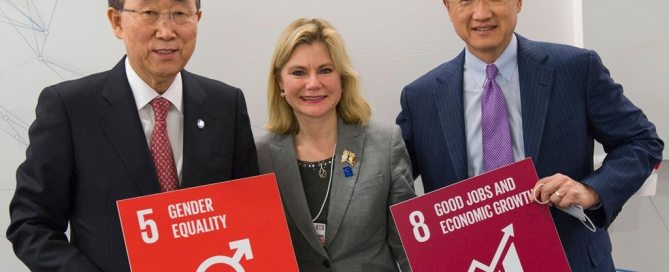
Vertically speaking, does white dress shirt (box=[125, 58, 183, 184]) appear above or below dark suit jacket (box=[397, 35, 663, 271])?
above

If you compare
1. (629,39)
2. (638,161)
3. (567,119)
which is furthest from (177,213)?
(629,39)

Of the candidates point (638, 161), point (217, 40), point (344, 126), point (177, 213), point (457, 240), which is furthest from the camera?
point (217, 40)

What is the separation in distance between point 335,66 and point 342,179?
1.42ft

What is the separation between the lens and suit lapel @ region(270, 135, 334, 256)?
2492 mm

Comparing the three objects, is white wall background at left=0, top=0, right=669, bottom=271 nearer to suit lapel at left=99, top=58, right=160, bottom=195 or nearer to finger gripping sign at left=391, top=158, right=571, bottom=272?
suit lapel at left=99, top=58, right=160, bottom=195

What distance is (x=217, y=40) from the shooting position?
3.21 meters

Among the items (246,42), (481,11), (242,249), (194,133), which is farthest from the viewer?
(246,42)

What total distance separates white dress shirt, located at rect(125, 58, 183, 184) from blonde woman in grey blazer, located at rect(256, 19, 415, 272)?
447 mm

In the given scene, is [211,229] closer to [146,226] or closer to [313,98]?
[146,226]

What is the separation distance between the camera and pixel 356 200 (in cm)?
251

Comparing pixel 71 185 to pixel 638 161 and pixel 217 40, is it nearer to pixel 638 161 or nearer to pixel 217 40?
pixel 217 40

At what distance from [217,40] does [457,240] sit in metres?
1.55

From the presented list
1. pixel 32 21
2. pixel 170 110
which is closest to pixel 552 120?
pixel 170 110

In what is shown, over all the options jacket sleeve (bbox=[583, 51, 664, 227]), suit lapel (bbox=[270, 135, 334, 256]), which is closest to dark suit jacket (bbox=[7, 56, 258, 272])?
suit lapel (bbox=[270, 135, 334, 256])
